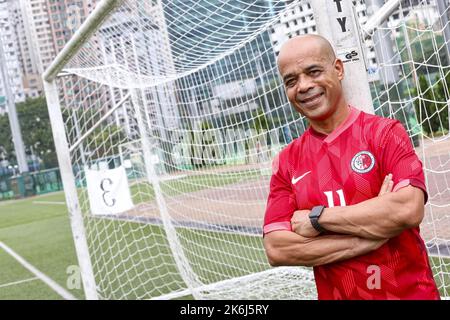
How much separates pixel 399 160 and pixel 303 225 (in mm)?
319

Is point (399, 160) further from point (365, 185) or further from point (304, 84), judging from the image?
point (304, 84)

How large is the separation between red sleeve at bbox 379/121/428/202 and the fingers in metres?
0.01

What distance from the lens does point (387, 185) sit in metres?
1.70

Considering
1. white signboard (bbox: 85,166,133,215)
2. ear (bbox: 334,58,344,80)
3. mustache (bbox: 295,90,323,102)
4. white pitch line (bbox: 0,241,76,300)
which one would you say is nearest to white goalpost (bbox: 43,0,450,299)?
white signboard (bbox: 85,166,133,215)

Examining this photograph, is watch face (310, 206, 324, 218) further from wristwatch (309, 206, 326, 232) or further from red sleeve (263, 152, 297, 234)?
red sleeve (263, 152, 297, 234)

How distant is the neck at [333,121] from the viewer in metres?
1.79

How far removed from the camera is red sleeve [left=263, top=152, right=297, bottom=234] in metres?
1.89

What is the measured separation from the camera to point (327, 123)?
1.79 m

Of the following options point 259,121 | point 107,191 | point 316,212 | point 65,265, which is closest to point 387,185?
point 316,212
